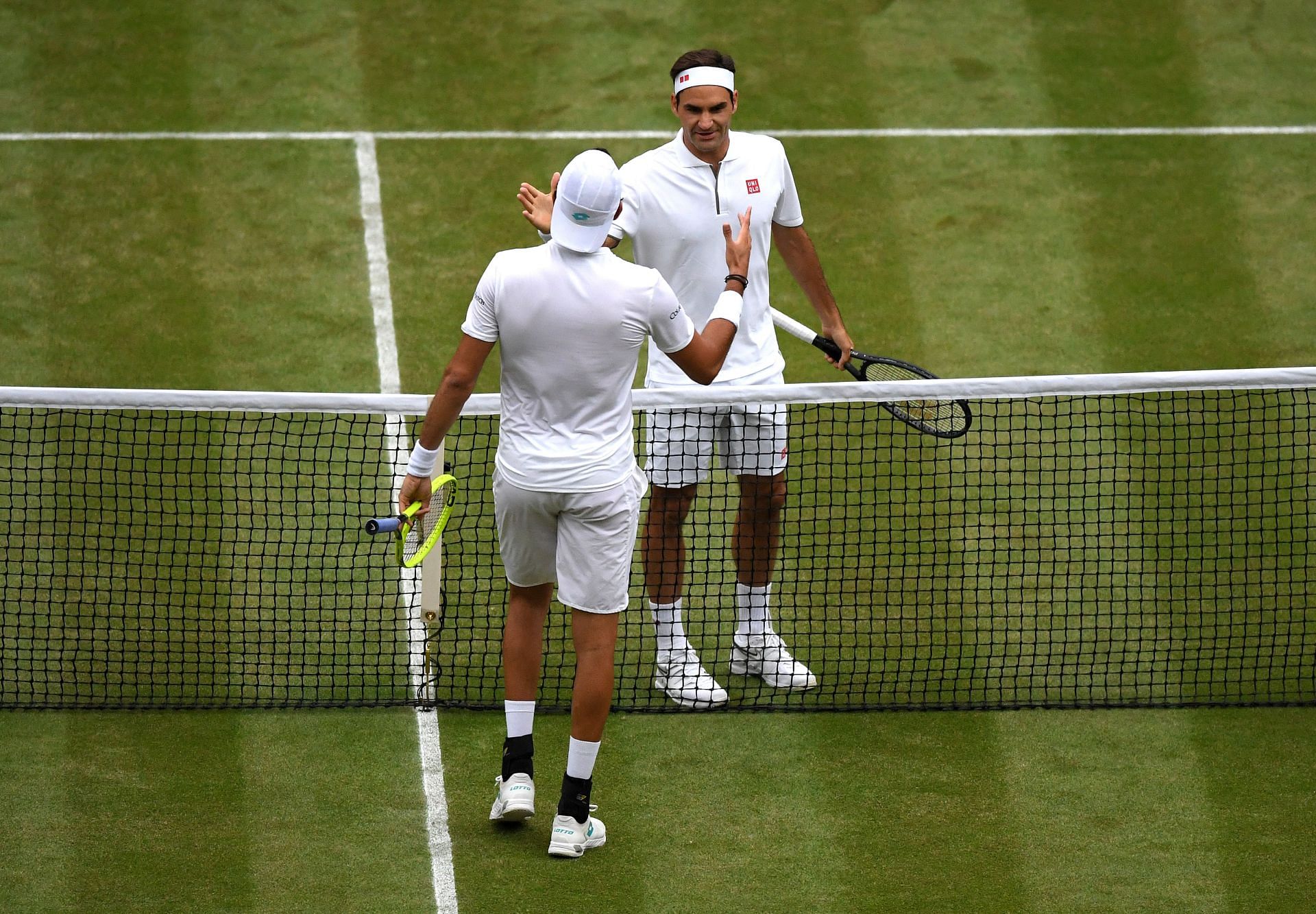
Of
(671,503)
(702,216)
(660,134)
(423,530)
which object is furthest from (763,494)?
(660,134)

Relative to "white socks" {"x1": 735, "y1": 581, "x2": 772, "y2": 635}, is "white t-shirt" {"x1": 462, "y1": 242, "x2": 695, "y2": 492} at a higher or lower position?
higher

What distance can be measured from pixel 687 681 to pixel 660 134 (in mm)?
5237

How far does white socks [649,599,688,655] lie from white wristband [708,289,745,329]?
1.69m

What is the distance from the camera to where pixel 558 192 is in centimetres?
571

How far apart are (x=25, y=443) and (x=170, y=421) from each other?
2.45ft

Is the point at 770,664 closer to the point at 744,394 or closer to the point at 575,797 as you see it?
the point at 744,394

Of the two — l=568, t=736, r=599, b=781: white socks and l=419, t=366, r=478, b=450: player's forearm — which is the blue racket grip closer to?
l=419, t=366, r=478, b=450: player's forearm

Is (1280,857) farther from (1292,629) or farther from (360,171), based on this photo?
(360,171)

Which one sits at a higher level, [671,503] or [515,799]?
[671,503]

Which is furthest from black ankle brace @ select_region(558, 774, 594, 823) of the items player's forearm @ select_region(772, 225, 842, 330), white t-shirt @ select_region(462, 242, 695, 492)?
player's forearm @ select_region(772, 225, 842, 330)

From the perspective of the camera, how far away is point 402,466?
28.8 ft

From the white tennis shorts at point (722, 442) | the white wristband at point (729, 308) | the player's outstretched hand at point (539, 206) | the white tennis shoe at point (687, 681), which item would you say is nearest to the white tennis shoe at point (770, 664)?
the white tennis shoe at point (687, 681)

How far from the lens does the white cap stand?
18.5 feet

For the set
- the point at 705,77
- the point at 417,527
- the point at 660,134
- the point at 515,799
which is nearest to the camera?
the point at 515,799
